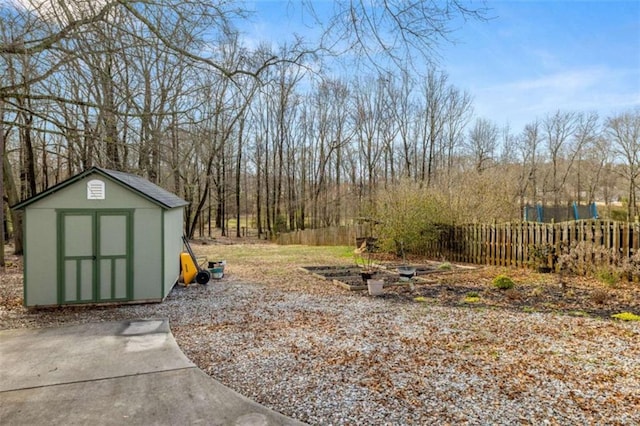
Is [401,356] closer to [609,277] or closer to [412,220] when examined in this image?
[609,277]

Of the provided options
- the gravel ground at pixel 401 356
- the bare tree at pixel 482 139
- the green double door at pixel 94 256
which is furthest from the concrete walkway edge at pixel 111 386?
the bare tree at pixel 482 139

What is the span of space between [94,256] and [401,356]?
5069 millimetres

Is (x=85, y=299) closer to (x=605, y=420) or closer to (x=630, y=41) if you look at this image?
(x=605, y=420)

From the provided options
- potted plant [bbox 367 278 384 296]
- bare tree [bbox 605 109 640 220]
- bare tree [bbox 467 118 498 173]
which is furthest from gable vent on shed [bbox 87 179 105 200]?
bare tree [bbox 605 109 640 220]

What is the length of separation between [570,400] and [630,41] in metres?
9.57

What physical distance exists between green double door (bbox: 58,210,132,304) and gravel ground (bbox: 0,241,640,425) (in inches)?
12.0

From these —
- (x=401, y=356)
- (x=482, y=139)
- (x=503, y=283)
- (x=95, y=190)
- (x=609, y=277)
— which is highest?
(x=482, y=139)

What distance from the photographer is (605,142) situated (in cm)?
2884

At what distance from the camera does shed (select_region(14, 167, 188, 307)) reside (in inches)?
236

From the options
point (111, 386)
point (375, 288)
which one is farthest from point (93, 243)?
point (375, 288)

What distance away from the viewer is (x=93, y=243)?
20.2 feet

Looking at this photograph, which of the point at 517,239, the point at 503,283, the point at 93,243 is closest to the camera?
the point at 93,243

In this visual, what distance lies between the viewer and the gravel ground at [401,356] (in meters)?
Answer: 2.95

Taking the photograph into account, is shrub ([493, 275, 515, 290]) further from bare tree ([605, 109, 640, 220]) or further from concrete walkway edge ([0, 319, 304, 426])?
bare tree ([605, 109, 640, 220])
